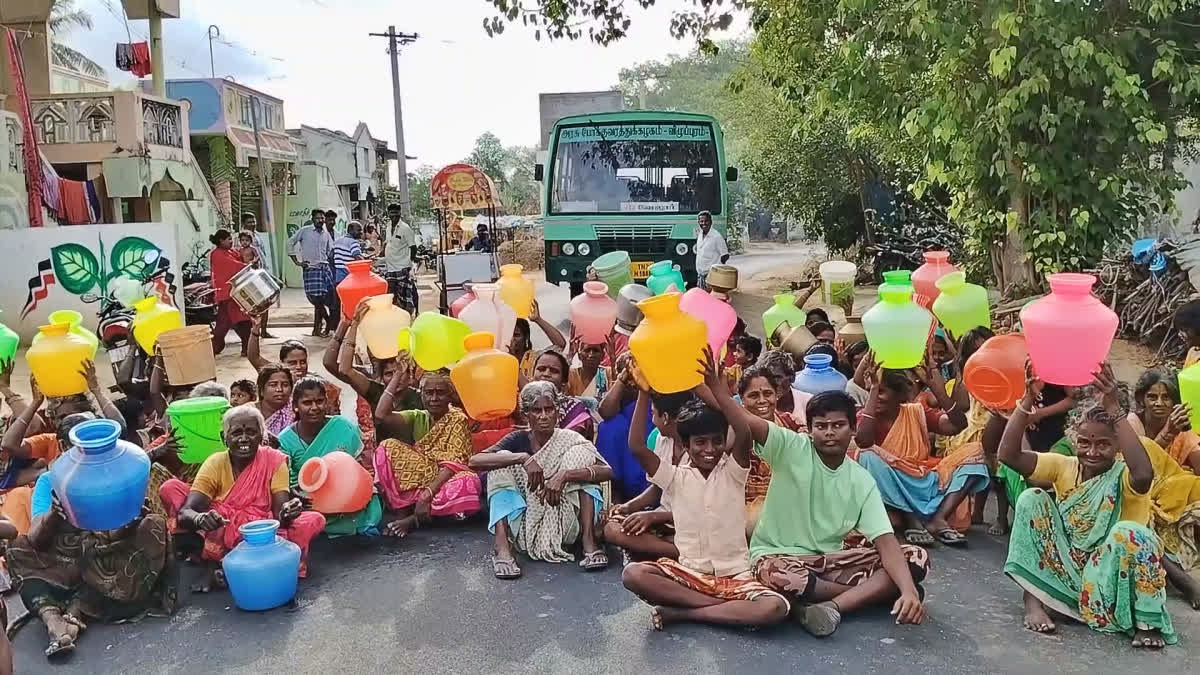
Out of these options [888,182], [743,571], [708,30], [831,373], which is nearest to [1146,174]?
[708,30]

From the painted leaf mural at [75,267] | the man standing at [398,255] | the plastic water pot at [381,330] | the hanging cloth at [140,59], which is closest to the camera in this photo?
the plastic water pot at [381,330]

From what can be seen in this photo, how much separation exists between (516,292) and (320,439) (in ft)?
4.91

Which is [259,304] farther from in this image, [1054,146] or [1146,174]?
[1146,174]

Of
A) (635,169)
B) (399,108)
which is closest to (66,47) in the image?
(399,108)

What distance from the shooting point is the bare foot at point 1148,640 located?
3.30 m

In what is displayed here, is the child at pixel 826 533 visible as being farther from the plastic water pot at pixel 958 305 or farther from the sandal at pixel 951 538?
the plastic water pot at pixel 958 305

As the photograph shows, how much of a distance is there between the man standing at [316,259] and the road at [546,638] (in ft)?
24.5

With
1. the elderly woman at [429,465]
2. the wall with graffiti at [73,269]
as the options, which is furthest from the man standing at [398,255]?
the elderly woman at [429,465]

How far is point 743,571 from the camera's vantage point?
3635mm

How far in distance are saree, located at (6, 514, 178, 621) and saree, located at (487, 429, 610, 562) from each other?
4.21 ft

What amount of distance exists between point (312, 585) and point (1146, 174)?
22.8ft

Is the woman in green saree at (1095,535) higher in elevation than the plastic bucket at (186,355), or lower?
lower

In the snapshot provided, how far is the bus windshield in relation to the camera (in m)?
11.7

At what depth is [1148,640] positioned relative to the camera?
330 cm
